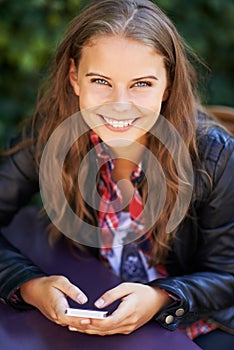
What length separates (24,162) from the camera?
163 cm

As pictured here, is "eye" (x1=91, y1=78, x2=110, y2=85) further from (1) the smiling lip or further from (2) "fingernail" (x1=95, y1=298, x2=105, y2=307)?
(2) "fingernail" (x1=95, y1=298, x2=105, y2=307)

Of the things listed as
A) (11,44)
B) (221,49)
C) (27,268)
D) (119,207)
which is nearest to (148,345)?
(27,268)

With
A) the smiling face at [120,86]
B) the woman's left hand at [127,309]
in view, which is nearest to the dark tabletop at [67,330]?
the woman's left hand at [127,309]

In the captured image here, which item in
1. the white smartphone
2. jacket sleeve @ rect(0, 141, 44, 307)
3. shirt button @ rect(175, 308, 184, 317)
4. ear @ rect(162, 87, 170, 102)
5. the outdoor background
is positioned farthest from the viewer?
the outdoor background

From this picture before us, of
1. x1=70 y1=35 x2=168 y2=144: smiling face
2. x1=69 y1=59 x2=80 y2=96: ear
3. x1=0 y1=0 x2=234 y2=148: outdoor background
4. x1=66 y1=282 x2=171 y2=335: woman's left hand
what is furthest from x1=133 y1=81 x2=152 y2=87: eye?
x1=0 y1=0 x2=234 y2=148: outdoor background

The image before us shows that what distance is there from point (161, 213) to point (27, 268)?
344 mm

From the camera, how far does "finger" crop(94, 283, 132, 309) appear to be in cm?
125

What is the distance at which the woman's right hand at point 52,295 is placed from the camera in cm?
124

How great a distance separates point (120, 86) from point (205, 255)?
446 mm

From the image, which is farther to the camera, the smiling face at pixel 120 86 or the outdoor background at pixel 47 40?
the outdoor background at pixel 47 40

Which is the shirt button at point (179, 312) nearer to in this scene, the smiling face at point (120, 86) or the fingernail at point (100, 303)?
the fingernail at point (100, 303)

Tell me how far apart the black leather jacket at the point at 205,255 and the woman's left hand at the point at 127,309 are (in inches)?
1.1

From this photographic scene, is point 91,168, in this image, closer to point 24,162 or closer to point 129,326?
point 24,162

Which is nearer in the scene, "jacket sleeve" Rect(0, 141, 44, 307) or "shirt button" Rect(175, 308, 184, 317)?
"shirt button" Rect(175, 308, 184, 317)
